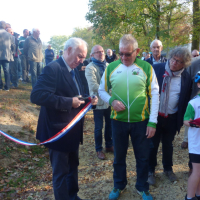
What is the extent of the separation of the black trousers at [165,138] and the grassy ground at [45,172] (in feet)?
1.21

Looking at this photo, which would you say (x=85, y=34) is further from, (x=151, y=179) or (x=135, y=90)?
(x=135, y=90)

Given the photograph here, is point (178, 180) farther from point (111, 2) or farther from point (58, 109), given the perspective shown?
point (111, 2)

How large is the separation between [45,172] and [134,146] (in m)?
2.26

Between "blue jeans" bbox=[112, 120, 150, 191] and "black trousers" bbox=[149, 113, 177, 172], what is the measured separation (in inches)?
22.9

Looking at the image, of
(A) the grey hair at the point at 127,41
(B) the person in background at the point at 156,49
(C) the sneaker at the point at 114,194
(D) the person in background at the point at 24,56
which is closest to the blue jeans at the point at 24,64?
(D) the person in background at the point at 24,56

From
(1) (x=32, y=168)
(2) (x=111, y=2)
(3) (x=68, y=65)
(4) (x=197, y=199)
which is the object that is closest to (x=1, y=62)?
(1) (x=32, y=168)

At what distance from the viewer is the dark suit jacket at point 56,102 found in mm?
2385

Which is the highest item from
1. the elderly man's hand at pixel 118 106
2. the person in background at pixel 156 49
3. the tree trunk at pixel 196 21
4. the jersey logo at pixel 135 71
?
the tree trunk at pixel 196 21

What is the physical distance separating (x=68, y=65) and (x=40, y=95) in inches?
21.8

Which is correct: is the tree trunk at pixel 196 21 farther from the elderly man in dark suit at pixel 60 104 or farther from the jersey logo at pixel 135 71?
the elderly man in dark suit at pixel 60 104

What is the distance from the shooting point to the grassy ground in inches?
139

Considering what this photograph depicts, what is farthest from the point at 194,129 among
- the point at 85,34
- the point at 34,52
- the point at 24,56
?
the point at 85,34

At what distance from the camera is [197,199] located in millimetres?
2822

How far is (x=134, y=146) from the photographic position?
3055 millimetres
